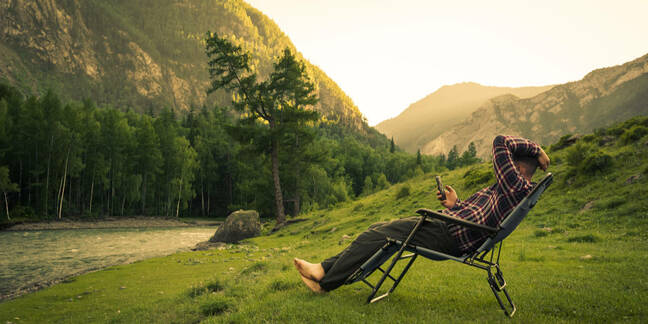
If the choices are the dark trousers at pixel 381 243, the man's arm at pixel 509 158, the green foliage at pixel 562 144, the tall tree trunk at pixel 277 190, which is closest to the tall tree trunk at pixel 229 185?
the tall tree trunk at pixel 277 190

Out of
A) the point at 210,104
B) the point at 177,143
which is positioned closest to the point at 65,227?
the point at 177,143

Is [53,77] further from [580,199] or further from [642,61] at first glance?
[642,61]

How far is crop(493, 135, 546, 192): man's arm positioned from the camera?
334 cm

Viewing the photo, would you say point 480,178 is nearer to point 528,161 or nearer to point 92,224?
point 528,161

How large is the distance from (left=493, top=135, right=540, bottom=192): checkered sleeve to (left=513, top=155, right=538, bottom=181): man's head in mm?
62

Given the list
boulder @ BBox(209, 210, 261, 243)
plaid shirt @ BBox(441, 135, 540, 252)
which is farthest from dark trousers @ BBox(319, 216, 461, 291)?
boulder @ BBox(209, 210, 261, 243)

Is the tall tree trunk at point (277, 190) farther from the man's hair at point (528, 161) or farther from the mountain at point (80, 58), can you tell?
the mountain at point (80, 58)

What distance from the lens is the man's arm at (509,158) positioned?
11.0 feet

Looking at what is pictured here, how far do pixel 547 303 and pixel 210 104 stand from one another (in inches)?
8393

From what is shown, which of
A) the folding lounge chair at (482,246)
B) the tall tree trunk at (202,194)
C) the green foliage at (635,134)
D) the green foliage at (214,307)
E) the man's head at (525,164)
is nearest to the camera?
the folding lounge chair at (482,246)

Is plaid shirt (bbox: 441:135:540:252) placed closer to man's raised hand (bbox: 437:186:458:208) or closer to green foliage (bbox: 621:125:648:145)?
man's raised hand (bbox: 437:186:458:208)

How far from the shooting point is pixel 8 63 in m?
121

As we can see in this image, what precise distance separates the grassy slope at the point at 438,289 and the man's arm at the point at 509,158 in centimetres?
145

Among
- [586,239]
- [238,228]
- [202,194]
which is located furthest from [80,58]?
[586,239]
